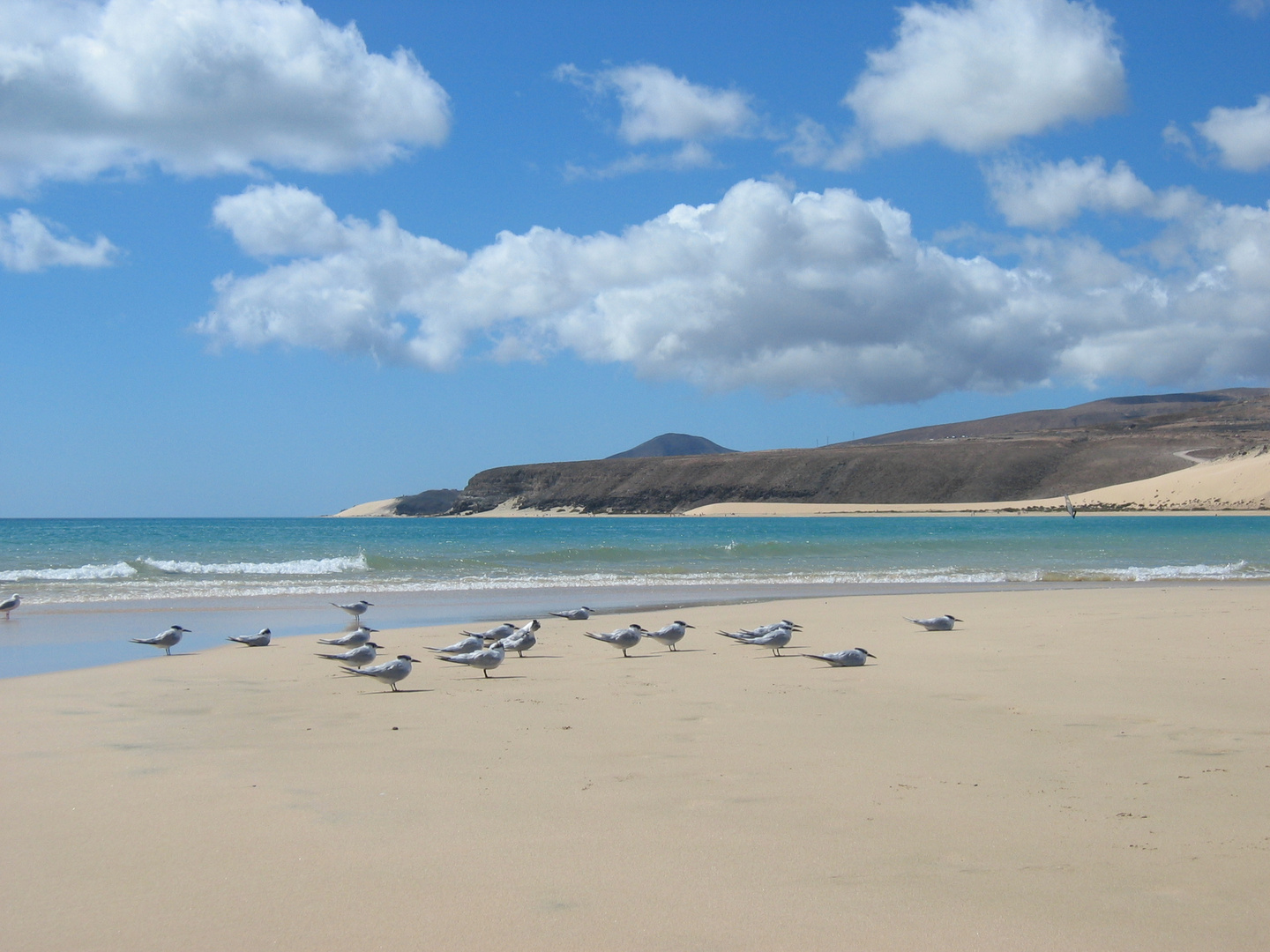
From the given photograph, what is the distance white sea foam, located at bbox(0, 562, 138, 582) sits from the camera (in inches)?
907

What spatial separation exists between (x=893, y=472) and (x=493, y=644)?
11134 centimetres

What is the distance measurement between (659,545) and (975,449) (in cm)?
9216

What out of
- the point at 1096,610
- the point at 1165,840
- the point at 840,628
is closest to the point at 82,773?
the point at 1165,840

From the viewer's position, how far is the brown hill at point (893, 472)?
352ft

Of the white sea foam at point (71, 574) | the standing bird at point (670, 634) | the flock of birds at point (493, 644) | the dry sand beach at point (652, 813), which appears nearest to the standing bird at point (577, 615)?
the flock of birds at point (493, 644)

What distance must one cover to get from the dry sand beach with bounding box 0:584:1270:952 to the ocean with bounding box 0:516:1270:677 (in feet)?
17.7

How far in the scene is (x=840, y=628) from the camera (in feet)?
41.6

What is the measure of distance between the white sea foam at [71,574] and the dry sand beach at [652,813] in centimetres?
1680

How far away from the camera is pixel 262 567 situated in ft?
90.0

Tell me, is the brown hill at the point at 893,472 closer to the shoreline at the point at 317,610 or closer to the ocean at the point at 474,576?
the ocean at the point at 474,576

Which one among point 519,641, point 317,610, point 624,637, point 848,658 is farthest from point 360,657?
point 317,610

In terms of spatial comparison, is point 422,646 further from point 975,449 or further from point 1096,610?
point 975,449

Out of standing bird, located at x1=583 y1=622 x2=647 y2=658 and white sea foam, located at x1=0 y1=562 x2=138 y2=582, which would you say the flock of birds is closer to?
standing bird, located at x1=583 y1=622 x2=647 y2=658

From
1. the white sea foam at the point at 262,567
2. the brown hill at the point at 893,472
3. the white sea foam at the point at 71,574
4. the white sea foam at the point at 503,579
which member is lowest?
the white sea foam at the point at 503,579
